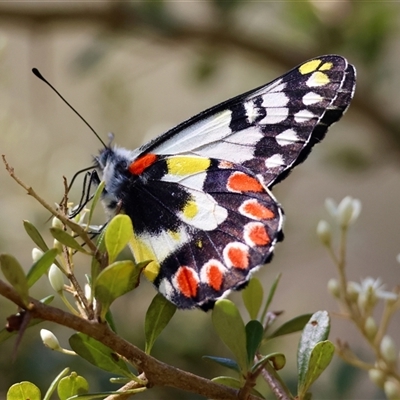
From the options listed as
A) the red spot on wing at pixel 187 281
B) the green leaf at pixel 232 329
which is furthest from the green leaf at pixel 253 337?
Result: the red spot on wing at pixel 187 281

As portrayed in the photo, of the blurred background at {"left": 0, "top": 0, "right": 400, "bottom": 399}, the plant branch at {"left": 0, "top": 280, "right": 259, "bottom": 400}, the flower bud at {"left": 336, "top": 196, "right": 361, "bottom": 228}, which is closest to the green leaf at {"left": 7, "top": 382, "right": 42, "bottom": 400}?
the plant branch at {"left": 0, "top": 280, "right": 259, "bottom": 400}

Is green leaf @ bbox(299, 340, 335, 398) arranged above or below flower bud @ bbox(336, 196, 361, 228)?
below

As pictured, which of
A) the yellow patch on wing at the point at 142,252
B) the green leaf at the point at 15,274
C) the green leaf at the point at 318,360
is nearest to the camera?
the green leaf at the point at 15,274

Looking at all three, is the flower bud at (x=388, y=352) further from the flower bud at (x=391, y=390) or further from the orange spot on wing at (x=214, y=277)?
the orange spot on wing at (x=214, y=277)

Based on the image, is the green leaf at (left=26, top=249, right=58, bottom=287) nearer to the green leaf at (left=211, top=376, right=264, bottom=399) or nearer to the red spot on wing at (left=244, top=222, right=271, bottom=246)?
the green leaf at (left=211, top=376, right=264, bottom=399)

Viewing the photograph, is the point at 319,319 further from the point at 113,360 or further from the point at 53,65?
the point at 53,65

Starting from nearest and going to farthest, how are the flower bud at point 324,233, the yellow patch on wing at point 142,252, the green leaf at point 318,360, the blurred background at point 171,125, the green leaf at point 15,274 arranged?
1. the green leaf at point 15,274
2. the green leaf at point 318,360
3. the yellow patch on wing at point 142,252
4. the flower bud at point 324,233
5. the blurred background at point 171,125

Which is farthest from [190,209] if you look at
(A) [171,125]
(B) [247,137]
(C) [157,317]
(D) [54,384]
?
(A) [171,125]
